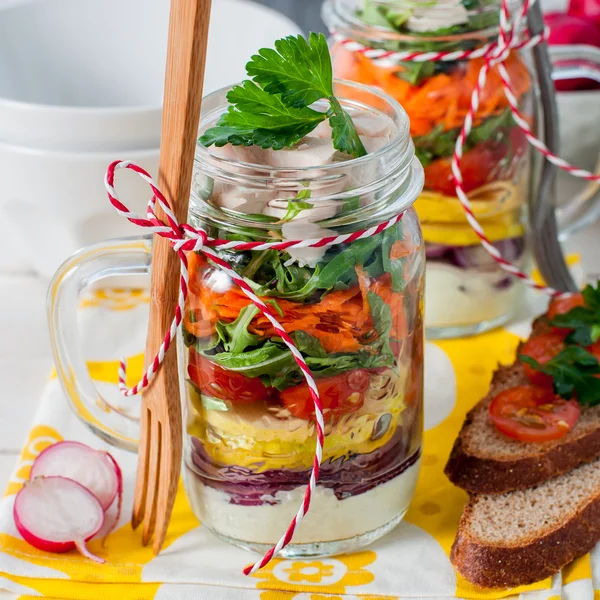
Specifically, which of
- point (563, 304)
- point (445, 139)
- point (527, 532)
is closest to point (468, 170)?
point (445, 139)

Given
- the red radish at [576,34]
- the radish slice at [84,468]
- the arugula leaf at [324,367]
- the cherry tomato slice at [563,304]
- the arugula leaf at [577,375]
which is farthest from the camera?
the red radish at [576,34]

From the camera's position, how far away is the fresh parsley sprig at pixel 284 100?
1102 mm

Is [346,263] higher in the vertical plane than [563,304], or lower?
higher

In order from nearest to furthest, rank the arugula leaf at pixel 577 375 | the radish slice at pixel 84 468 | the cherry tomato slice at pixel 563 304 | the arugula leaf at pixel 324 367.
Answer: the arugula leaf at pixel 324 367 → the radish slice at pixel 84 468 → the arugula leaf at pixel 577 375 → the cherry tomato slice at pixel 563 304

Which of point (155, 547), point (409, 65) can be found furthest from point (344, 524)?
point (409, 65)

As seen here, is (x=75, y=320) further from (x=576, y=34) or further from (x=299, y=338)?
(x=576, y=34)

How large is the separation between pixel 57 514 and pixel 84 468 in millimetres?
95

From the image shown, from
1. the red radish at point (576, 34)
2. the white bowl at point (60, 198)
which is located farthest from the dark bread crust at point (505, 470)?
the red radish at point (576, 34)

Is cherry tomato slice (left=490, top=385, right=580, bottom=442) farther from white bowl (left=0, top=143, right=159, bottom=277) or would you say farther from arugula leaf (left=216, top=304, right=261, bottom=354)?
white bowl (left=0, top=143, right=159, bottom=277)

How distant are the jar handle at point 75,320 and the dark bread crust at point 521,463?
0.49 meters

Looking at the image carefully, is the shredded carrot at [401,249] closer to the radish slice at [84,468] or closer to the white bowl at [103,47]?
the radish slice at [84,468]

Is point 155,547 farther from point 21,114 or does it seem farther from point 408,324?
point 21,114

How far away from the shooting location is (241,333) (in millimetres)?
1108

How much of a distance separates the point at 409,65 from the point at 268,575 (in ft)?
2.87
